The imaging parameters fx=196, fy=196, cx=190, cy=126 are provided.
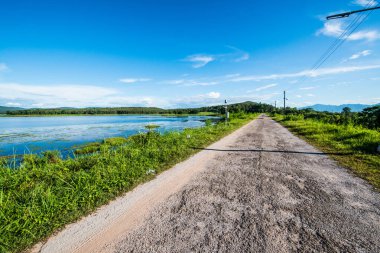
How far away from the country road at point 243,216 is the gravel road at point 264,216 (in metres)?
0.01

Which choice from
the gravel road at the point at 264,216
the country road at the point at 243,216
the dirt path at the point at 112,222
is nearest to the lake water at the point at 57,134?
the dirt path at the point at 112,222

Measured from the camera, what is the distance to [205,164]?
7586mm

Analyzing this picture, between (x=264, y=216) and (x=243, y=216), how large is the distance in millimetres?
401

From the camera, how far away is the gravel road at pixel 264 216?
2988 mm

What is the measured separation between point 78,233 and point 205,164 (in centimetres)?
491

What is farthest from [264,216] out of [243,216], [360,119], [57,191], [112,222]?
[360,119]

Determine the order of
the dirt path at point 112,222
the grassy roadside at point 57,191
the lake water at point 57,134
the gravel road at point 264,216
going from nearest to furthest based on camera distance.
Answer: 1. the gravel road at point 264,216
2. the dirt path at point 112,222
3. the grassy roadside at point 57,191
4. the lake water at point 57,134

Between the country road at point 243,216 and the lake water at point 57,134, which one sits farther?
the lake water at point 57,134

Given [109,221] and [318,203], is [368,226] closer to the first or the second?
[318,203]

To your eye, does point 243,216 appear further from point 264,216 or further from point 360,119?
point 360,119

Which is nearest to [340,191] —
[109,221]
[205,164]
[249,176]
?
[249,176]

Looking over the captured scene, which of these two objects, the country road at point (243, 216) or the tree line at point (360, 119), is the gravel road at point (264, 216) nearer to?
the country road at point (243, 216)

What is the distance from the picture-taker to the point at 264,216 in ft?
12.3

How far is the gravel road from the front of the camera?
299 cm
